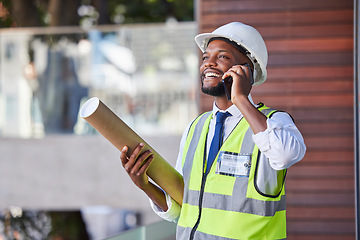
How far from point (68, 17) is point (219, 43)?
878 cm

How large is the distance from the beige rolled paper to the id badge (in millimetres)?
206

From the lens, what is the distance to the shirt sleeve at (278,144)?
1.92m

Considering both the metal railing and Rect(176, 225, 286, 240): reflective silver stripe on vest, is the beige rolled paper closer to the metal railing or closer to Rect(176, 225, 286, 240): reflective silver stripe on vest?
Rect(176, 225, 286, 240): reflective silver stripe on vest

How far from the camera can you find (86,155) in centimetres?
764

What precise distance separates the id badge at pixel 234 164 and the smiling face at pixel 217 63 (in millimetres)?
246

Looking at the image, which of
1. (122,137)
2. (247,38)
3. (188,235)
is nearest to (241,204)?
(188,235)

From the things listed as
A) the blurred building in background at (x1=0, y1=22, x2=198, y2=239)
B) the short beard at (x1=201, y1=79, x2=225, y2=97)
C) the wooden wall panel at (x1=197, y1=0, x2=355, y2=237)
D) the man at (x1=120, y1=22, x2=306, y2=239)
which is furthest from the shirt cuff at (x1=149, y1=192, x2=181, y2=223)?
the blurred building in background at (x1=0, y1=22, x2=198, y2=239)

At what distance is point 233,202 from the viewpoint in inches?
83.0

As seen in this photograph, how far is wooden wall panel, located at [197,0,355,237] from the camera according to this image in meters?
4.65

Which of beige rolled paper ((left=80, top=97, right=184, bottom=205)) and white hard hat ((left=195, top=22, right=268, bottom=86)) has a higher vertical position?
white hard hat ((left=195, top=22, right=268, bottom=86))

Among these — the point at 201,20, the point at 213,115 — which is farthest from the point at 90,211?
the point at 213,115

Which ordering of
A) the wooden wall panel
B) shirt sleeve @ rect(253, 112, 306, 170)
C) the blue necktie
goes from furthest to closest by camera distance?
the wooden wall panel < the blue necktie < shirt sleeve @ rect(253, 112, 306, 170)

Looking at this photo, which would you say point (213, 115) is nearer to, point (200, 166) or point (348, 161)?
point (200, 166)

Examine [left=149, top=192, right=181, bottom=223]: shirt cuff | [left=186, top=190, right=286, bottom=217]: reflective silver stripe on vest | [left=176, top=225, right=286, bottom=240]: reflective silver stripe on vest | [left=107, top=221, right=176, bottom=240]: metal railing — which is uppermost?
[left=186, top=190, right=286, bottom=217]: reflective silver stripe on vest
